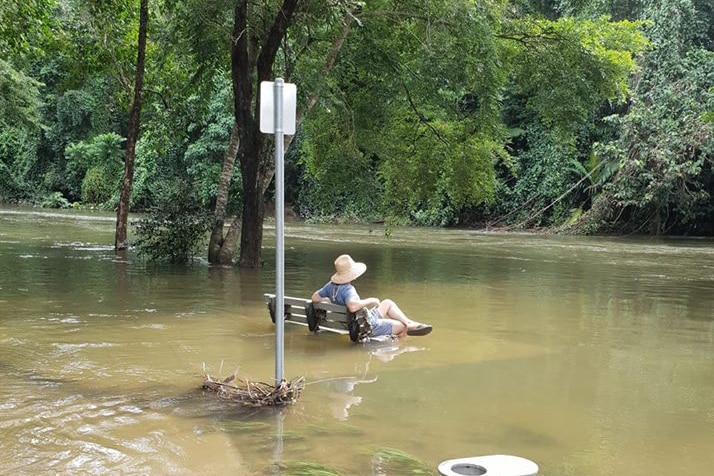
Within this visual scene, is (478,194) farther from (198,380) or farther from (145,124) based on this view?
(198,380)

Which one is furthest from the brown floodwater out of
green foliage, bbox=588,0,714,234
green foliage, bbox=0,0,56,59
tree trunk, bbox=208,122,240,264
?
green foliage, bbox=588,0,714,234

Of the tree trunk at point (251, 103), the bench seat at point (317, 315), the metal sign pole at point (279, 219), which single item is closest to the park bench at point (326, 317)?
the bench seat at point (317, 315)

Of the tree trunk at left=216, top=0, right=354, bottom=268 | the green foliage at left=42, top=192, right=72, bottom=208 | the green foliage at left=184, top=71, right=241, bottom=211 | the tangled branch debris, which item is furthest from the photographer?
the green foliage at left=42, top=192, right=72, bottom=208

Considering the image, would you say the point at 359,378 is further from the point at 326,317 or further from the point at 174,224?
the point at 174,224

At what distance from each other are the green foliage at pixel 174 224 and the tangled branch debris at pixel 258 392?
437 inches

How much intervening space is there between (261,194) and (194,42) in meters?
3.48

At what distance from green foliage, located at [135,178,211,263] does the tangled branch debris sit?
11102 millimetres

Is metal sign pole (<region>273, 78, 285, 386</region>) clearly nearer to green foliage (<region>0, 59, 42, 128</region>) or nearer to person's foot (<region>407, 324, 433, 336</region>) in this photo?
person's foot (<region>407, 324, 433, 336</region>)

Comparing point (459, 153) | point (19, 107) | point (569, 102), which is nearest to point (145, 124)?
point (19, 107)

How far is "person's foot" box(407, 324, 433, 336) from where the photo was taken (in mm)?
8695

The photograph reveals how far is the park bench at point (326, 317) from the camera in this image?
848 cm

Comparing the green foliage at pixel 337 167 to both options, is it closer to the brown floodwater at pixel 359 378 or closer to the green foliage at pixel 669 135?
the brown floodwater at pixel 359 378

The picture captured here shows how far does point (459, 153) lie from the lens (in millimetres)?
18688

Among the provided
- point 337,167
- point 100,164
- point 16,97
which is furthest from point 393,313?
point 100,164
